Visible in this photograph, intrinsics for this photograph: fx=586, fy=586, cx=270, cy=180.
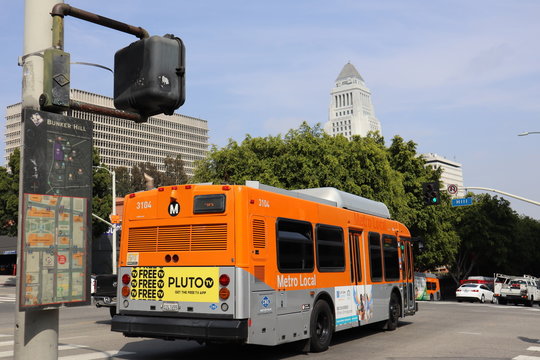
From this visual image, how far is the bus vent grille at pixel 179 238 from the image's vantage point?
31.7 feet

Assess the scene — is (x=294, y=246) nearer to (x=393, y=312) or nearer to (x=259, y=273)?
(x=259, y=273)

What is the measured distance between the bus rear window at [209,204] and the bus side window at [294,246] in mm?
1216

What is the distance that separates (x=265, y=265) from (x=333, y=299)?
2798mm

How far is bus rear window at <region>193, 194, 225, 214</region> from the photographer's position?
9.75m

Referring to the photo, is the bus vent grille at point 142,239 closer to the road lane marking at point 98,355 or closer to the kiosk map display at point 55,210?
the road lane marking at point 98,355

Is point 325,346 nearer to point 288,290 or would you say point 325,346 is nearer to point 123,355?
point 288,290

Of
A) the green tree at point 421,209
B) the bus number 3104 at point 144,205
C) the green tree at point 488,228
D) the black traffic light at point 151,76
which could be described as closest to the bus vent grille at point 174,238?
the bus number 3104 at point 144,205

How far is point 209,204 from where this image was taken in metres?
9.85

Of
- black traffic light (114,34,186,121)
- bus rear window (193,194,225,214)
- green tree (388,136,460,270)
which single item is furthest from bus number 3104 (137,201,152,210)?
green tree (388,136,460,270)

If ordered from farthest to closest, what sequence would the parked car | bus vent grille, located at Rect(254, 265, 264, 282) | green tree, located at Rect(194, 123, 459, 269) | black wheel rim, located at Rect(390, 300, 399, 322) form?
1. the parked car
2. green tree, located at Rect(194, 123, 459, 269)
3. black wheel rim, located at Rect(390, 300, 399, 322)
4. bus vent grille, located at Rect(254, 265, 264, 282)

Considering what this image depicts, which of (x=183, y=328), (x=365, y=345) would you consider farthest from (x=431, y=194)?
(x=183, y=328)

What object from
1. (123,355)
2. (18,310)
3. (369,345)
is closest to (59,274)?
(18,310)

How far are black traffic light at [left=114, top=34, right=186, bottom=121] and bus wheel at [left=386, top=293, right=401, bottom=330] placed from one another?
509 inches

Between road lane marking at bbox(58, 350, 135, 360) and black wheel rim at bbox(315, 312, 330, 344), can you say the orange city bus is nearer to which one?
black wheel rim at bbox(315, 312, 330, 344)
